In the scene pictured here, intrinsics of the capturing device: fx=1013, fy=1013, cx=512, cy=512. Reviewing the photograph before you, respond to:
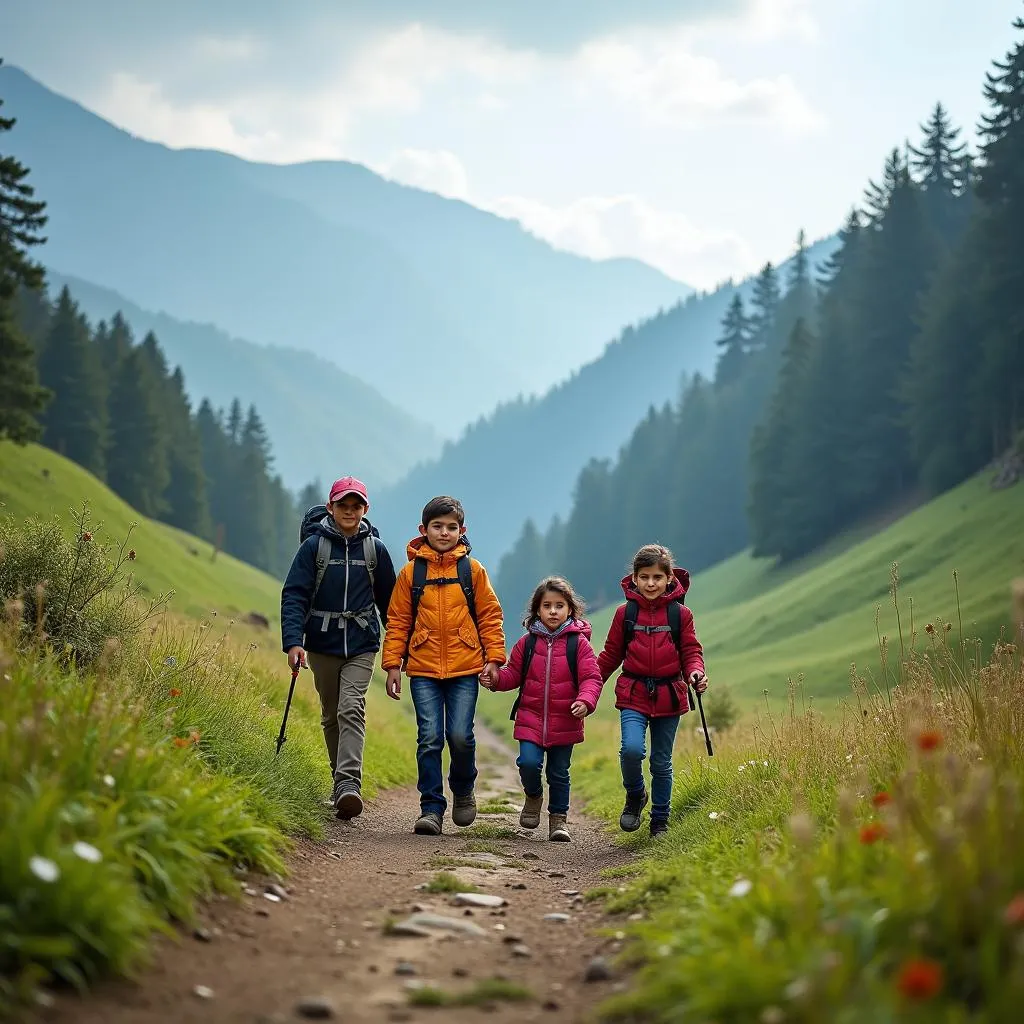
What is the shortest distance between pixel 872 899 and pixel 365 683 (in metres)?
5.54

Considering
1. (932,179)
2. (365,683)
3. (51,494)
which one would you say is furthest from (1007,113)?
(365,683)

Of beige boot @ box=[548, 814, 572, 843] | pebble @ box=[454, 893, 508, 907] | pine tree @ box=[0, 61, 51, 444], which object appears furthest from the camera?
pine tree @ box=[0, 61, 51, 444]

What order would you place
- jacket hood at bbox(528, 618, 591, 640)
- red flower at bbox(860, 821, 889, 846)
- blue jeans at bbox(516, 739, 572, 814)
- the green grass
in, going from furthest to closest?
1. jacket hood at bbox(528, 618, 591, 640)
2. blue jeans at bbox(516, 739, 572, 814)
3. red flower at bbox(860, 821, 889, 846)
4. the green grass

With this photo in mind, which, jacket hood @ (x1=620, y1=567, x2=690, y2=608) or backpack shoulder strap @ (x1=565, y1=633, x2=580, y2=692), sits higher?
jacket hood @ (x1=620, y1=567, x2=690, y2=608)


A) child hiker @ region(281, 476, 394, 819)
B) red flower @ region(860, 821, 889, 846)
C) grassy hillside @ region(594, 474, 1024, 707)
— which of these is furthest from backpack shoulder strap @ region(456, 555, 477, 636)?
grassy hillside @ region(594, 474, 1024, 707)

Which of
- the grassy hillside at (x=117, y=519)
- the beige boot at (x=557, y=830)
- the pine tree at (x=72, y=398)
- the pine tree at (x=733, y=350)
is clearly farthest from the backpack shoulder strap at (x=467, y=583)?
the pine tree at (x=733, y=350)

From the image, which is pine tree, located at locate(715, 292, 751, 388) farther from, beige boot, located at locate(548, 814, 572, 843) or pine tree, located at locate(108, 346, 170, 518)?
beige boot, located at locate(548, 814, 572, 843)

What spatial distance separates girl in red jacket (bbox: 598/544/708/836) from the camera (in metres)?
8.43

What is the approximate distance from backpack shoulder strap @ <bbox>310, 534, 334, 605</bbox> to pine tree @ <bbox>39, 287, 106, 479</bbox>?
174ft

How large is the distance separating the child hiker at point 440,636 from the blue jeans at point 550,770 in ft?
1.79

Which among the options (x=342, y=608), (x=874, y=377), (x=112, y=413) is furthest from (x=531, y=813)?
(x=112, y=413)

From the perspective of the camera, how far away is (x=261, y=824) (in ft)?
20.4

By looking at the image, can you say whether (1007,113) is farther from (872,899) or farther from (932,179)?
(872,899)

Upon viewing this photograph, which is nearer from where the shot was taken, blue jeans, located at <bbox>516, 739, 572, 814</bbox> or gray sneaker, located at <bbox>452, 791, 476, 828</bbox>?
blue jeans, located at <bbox>516, 739, 572, 814</bbox>
